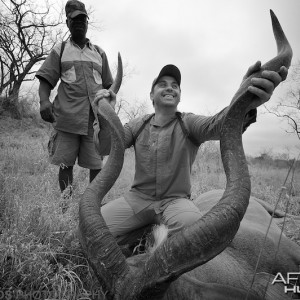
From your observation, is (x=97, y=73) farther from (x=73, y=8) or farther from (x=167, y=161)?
(x=167, y=161)

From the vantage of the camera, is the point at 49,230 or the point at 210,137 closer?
the point at 210,137

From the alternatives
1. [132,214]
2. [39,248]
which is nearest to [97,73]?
[132,214]

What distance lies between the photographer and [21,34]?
19641mm

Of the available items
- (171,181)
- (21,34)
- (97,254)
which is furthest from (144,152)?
(21,34)

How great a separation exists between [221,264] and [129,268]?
3.20 ft

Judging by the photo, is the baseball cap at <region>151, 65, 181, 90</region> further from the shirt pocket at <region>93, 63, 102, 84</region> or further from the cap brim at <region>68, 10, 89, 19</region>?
the cap brim at <region>68, 10, 89, 19</region>

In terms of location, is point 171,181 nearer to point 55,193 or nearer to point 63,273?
point 63,273

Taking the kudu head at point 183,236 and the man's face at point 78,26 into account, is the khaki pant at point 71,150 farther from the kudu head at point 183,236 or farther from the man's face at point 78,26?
the kudu head at point 183,236

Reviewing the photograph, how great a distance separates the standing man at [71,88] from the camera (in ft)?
13.4

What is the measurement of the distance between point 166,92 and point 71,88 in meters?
1.52

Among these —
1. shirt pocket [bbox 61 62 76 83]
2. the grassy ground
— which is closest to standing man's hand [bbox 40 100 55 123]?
shirt pocket [bbox 61 62 76 83]

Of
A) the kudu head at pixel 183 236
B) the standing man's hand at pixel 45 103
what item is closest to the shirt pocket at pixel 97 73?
the standing man's hand at pixel 45 103

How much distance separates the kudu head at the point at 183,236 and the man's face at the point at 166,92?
4.61 ft

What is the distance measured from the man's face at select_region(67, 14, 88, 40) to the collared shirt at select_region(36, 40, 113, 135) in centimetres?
13
